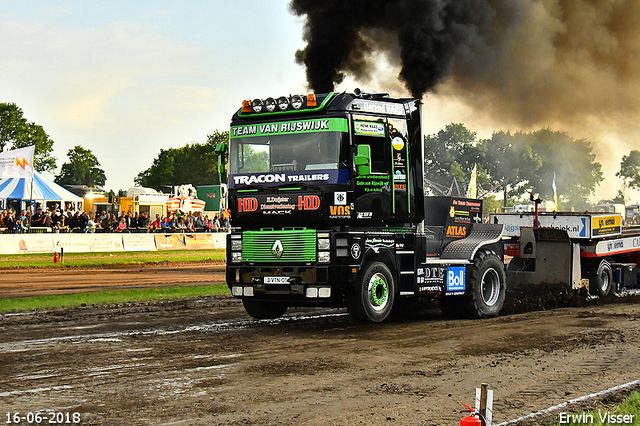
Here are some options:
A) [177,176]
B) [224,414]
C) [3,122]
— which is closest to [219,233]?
[224,414]

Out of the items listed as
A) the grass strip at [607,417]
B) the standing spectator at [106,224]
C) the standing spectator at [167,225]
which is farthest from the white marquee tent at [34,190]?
the grass strip at [607,417]

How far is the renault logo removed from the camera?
10.8 metres

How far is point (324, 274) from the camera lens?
34.2 feet

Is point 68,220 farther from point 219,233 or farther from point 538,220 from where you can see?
point 538,220

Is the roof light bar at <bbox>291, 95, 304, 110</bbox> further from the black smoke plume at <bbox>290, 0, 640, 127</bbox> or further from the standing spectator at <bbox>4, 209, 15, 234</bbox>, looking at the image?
the standing spectator at <bbox>4, 209, 15, 234</bbox>

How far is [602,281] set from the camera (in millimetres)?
16156

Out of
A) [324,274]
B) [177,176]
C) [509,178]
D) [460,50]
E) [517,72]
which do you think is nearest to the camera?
[324,274]

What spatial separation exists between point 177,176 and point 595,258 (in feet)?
329

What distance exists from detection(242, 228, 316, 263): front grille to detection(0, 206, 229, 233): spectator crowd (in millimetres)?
21921

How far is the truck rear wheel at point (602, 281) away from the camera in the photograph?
15.9 meters

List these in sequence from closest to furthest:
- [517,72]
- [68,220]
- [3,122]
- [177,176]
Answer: [517,72] < [68,220] < [3,122] < [177,176]

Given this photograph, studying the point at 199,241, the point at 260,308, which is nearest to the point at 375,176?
the point at 260,308

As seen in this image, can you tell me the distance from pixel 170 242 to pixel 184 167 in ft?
259

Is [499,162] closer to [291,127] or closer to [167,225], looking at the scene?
[167,225]
